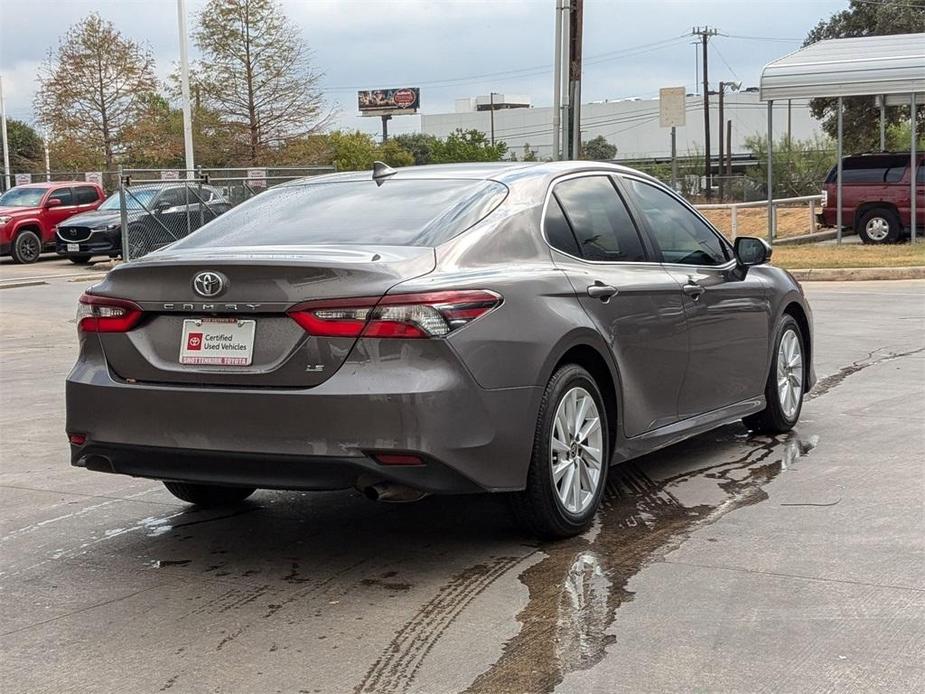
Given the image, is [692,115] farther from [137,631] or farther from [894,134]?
[137,631]

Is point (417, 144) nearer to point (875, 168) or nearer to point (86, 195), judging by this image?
point (86, 195)

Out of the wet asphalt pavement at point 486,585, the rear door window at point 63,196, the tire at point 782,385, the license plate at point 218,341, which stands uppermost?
the rear door window at point 63,196

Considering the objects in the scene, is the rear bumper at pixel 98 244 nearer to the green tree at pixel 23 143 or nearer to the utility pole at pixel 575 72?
the utility pole at pixel 575 72

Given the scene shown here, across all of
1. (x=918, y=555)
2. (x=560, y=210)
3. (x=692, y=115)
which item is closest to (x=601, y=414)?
(x=560, y=210)

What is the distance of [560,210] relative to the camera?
579cm

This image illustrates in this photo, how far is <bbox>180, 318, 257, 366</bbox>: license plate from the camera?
4848mm

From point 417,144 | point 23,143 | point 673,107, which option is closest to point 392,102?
point 417,144

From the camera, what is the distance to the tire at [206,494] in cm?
608

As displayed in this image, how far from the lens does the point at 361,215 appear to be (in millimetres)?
5547

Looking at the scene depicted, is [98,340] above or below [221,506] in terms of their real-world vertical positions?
above

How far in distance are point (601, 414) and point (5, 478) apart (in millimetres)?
3473

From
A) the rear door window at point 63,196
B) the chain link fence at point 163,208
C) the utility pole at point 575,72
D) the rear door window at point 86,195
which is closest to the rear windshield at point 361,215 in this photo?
the utility pole at point 575,72

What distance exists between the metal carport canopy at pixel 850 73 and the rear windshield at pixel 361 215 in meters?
20.9

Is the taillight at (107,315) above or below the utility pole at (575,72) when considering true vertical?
below
